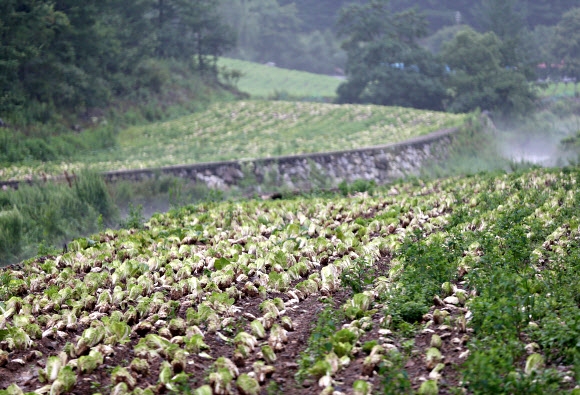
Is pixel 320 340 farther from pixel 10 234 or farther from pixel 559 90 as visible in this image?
pixel 559 90

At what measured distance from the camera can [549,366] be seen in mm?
4582

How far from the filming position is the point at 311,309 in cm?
640

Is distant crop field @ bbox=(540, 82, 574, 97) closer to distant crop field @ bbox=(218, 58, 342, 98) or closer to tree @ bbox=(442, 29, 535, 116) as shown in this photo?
tree @ bbox=(442, 29, 535, 116)

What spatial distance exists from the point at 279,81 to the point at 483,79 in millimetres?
23947

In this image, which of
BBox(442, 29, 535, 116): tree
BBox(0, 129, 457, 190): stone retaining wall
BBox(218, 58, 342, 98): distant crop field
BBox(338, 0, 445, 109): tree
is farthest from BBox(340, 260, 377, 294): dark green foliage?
BBox(218, 58, 342, 98): distant crop field

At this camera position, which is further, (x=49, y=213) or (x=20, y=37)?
(x=20, y=37)

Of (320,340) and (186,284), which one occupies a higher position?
(320,340)

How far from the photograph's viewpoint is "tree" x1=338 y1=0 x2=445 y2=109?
47.7 metres

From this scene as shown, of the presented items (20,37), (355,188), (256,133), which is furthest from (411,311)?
(256,133)

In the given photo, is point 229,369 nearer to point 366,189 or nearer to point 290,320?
point 290,320

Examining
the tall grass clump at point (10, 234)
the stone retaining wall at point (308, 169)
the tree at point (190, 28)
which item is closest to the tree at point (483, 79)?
the tree at point (190, 28)

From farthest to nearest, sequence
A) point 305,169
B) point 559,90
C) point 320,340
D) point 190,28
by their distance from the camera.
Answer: point 559,90 < point 190,28 < point 305,169 < point 320,340

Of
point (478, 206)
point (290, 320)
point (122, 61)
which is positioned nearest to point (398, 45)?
point (122, 61)

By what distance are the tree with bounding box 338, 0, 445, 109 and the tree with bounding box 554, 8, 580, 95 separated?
1389cm
